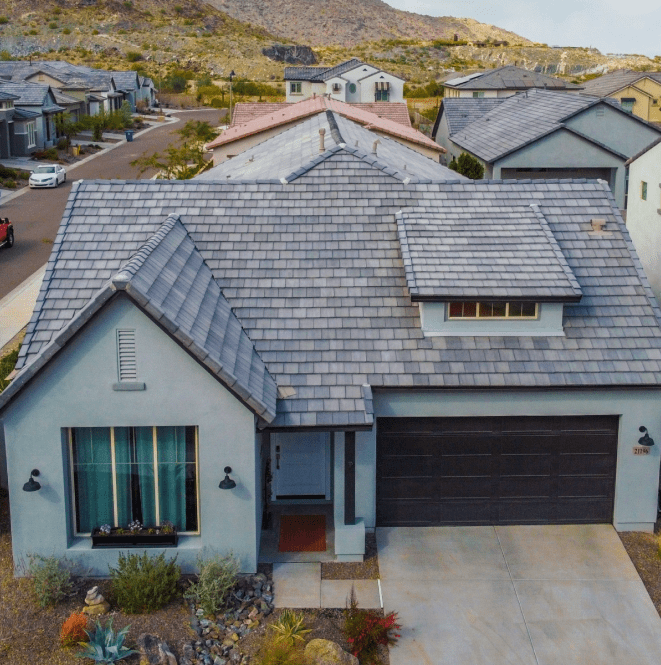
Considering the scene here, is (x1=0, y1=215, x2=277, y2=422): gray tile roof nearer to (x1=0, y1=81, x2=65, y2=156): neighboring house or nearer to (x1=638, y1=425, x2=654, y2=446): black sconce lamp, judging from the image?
(x1=638, y1=425, x2=654, y2=446): black sconce lamp

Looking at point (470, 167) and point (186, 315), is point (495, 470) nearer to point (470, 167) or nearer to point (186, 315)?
point (186, 315)

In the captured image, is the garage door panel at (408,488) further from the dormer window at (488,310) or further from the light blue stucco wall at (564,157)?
the light blue stucco wall at (564,157)

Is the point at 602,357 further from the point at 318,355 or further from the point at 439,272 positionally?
the point at 318,355

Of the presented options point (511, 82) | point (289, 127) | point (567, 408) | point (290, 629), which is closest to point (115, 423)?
point (290, 629)

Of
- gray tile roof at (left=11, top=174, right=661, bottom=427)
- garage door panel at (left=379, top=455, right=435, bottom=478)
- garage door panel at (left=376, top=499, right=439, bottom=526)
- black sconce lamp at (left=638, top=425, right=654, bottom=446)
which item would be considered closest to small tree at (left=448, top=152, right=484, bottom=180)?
gray tile roof at (left=11, top=174, right=661, bottom=427)

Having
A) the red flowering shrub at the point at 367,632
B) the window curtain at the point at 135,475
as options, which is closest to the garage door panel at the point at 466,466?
the red flowering shrub at the point at 367,632

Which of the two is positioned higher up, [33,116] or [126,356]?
[33,116]
